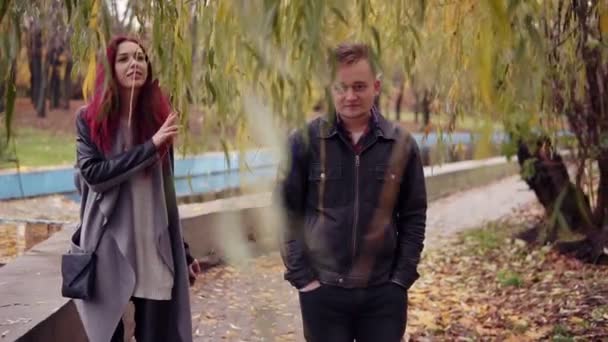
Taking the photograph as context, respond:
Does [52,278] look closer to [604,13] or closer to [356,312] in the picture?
[356,312]

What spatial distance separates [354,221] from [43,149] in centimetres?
1723

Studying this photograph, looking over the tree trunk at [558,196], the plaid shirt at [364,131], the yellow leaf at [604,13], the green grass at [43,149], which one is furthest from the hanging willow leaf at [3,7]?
the green grass at [43,149]

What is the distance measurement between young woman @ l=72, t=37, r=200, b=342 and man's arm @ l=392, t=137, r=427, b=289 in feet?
2.67

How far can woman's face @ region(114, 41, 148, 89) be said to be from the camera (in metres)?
2.83

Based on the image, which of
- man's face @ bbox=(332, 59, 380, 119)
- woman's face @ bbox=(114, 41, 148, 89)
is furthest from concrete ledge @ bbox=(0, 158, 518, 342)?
woman's face @ bbox=(114, 41, 148, 89)

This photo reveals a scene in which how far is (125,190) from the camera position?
2.96 m

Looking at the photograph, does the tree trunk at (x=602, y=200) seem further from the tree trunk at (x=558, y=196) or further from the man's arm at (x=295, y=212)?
the man's arm at (x=295, y=212)

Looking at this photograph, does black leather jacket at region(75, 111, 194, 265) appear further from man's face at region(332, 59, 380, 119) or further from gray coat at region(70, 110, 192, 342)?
man's face at region(332, 59, 380, 119)

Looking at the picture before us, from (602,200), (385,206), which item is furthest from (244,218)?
(602,200)

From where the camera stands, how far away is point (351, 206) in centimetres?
261

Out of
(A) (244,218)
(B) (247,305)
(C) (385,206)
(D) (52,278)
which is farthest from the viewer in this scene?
(B) (247,305)

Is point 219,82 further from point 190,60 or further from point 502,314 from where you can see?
point 502,314

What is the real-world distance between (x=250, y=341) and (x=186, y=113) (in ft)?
7.60

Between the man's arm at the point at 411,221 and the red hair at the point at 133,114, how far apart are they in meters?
0.84
